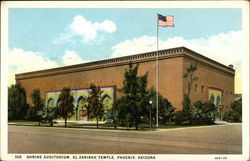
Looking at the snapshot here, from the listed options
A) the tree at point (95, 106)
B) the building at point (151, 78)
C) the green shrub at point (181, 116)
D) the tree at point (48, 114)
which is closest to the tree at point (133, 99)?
the tree at point (95, 106)

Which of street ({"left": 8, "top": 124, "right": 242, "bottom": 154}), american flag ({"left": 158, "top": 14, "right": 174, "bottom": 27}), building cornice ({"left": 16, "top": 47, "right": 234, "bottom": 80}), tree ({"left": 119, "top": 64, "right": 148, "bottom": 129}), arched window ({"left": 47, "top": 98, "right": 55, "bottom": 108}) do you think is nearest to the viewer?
street ({"left": 8, "top": 124, "right": 242, "bottom": 154})

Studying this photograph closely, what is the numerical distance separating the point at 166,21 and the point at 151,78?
13392 mm

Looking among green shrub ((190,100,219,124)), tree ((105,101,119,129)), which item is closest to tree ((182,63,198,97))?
green shrub ((190,100,219,124))

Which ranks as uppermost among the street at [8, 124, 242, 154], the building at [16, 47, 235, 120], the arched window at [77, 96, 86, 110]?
the building at [16, 47, 235, 120]

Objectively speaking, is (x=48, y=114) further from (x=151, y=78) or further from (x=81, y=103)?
(x=151, y=78)

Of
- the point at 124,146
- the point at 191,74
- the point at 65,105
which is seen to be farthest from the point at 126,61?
the point at 124,146

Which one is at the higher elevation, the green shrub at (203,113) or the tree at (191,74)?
the tree at (191,74)

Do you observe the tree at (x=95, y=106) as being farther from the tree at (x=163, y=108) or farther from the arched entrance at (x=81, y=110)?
the arched entrance at (x=81, y=110)

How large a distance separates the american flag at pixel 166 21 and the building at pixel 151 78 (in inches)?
346

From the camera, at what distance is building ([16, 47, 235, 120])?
2854 cm

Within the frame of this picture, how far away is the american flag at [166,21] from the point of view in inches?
621

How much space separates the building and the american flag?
8784mm

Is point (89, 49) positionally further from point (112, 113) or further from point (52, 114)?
point (52, 114)

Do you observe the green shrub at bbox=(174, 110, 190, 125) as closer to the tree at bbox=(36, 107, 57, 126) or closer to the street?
the tree at bbox=(36, 107, 57, 126)
